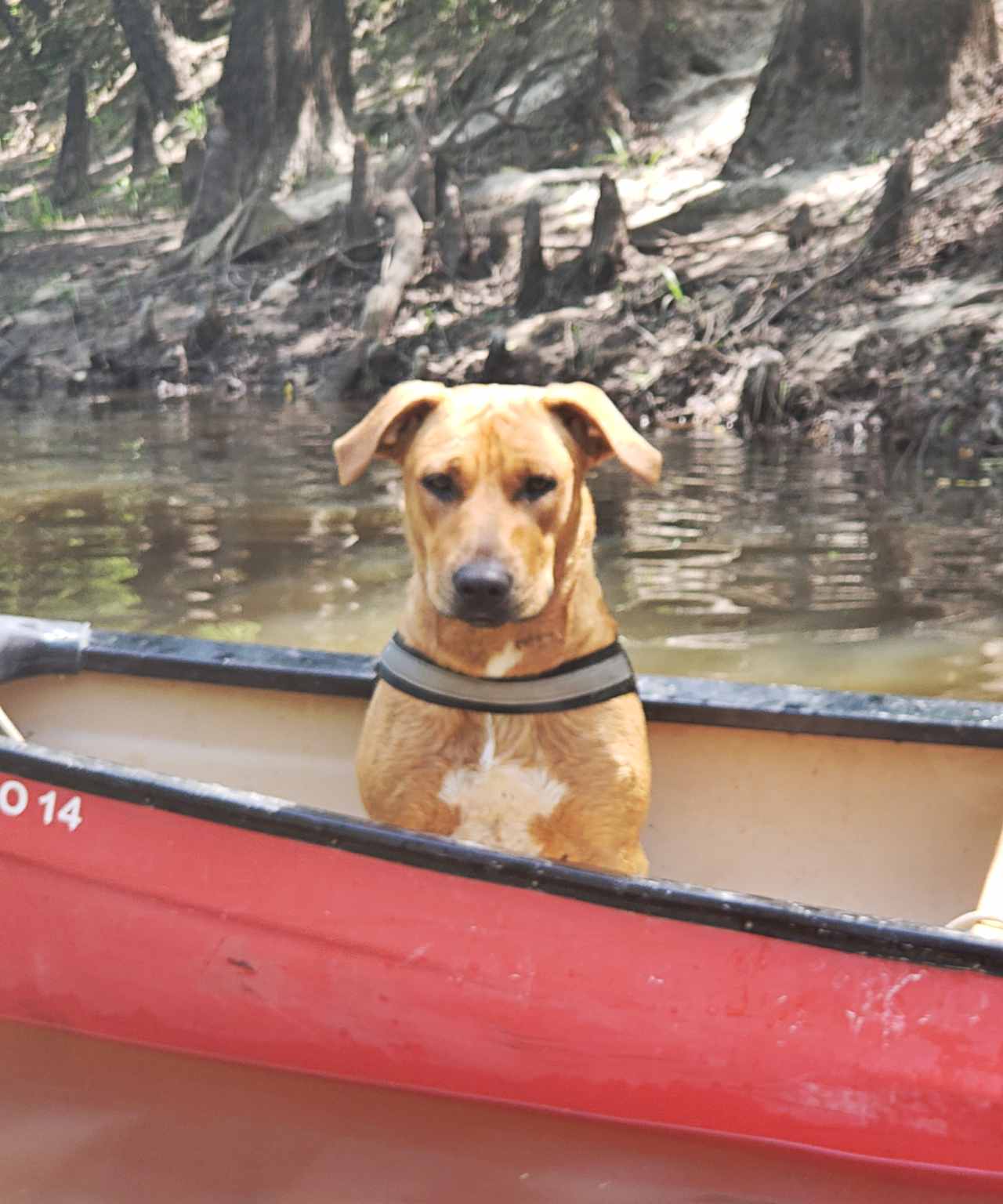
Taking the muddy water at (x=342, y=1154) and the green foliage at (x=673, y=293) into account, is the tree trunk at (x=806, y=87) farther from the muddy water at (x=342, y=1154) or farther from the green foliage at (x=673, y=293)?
the muddy water at (x=342, y=1154)

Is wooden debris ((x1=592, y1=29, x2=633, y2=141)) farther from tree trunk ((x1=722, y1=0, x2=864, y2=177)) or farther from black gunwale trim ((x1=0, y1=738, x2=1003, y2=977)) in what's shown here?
black gunwale trim ((x1=0, y1=738, x2=1003, y2=977))

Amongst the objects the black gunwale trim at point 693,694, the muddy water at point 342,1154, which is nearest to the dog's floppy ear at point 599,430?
the black gunwale trim at point 693,694

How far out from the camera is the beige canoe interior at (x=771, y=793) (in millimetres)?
4395

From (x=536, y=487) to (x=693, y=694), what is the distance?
125cm

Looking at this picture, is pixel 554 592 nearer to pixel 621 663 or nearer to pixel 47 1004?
pixel 621 663

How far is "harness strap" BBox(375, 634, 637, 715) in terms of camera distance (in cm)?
360

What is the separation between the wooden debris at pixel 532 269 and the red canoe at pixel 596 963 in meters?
13.8

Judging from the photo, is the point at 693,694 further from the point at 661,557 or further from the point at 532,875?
the point at 661,557

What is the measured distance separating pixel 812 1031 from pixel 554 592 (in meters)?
1.15

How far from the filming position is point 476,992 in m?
3.63

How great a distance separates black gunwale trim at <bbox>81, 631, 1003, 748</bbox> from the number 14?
93 cm

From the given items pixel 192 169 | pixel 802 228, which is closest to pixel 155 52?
pixel 192 169

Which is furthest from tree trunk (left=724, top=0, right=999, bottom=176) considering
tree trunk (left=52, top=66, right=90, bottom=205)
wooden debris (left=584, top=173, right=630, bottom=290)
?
tree trunk (left=52, top=66, right=90, bottom=205)

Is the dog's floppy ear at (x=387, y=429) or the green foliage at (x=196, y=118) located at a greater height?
the green foliage at (x=196, y=118)
